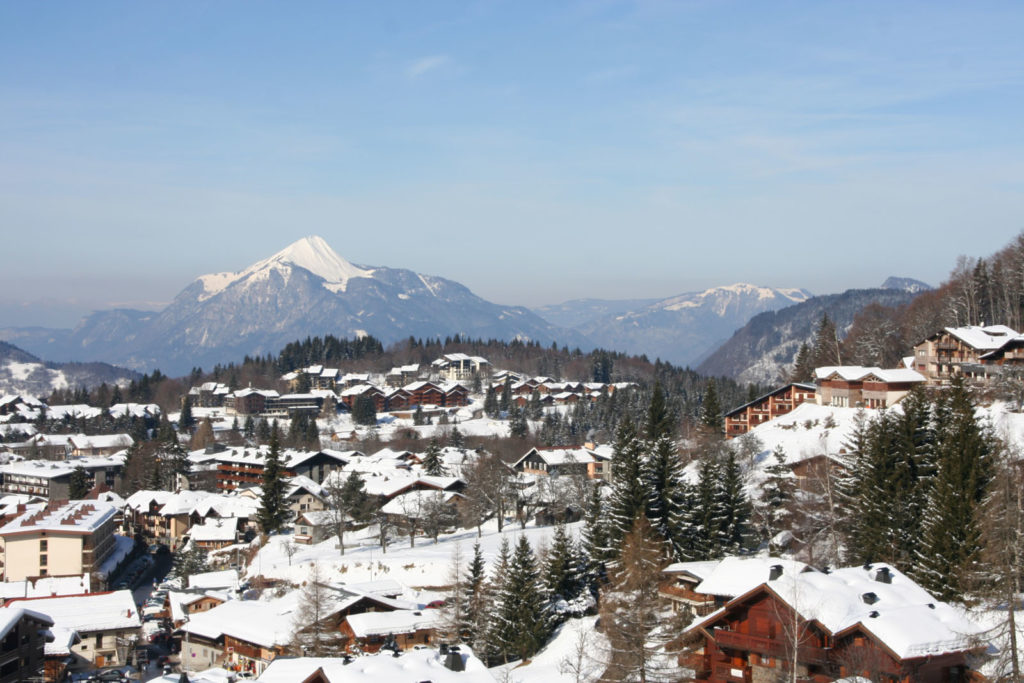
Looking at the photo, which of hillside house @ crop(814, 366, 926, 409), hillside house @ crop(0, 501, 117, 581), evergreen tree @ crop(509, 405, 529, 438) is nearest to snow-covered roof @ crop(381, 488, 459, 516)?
hillside house @ crop(0, 501, 117, 581)

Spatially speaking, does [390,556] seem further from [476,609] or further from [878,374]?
[878,374]

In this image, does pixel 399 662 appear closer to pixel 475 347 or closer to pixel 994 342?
pixel 994 342

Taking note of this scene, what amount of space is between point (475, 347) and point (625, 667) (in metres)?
158

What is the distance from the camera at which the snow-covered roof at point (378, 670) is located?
82.7 ft

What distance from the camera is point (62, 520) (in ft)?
206

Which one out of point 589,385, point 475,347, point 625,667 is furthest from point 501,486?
point 475,347

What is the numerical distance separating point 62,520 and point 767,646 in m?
52.6

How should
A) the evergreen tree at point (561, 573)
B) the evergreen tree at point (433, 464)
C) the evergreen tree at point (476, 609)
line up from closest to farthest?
the evergreen tree at point (476, 609) → the evergreen tree at point (561, 573) → the evergreen tree at point (433, 464)

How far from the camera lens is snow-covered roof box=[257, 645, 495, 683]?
82.7ft

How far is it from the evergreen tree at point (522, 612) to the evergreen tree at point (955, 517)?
507 inches

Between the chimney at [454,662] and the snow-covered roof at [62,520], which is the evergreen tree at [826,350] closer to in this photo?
the snow-covered roof at [62,520]

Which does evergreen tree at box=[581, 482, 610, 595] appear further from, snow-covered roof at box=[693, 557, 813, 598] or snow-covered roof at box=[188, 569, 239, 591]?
snow-covered roof at box=[188, 569, 239, 591]

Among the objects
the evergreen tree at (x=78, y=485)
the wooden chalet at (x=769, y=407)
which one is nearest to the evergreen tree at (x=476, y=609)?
the wooden chalet at (x=769, y=407)

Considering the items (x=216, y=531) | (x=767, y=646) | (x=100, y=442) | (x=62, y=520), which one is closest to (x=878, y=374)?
(x=767, y=646)
